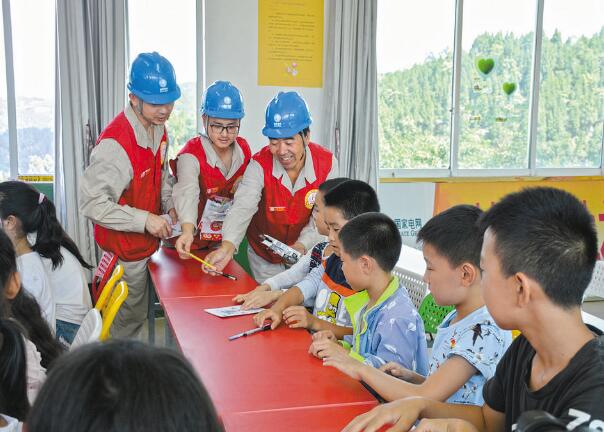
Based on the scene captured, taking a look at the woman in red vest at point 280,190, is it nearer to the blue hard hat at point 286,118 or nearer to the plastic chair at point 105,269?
the blue hard hat at point 286,118

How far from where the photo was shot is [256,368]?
68.9 inches

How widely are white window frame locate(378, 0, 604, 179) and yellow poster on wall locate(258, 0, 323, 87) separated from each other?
3.72 feet

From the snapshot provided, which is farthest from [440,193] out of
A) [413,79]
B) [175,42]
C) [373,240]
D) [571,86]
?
[373,240]

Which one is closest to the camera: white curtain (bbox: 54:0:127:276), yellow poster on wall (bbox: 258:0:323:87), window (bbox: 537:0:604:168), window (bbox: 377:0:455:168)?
white curtain (bbox: 54:0:127:276)


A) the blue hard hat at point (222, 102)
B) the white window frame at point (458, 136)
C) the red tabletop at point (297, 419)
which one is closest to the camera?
the red tabletop at point (297, 419)

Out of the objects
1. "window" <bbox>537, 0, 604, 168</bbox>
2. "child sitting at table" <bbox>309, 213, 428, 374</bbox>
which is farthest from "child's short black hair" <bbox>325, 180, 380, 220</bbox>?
"window" <bbox>537, 0, 604, 168</bbox>

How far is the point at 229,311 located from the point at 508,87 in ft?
14.4

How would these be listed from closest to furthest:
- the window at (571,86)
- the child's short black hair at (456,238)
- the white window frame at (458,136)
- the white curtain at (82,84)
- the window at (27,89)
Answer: the child's short black hair at (456,238)
the white curtain at (82,84)
the window at (27,89)
the white window frame at (458,136)
the window at (571,86)

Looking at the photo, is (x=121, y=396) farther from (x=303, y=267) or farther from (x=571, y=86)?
(x=571, y=86)

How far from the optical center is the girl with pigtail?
7.80ft

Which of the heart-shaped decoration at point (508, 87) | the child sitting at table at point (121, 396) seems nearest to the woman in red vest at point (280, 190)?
the child sitting at table at point (121, 396)

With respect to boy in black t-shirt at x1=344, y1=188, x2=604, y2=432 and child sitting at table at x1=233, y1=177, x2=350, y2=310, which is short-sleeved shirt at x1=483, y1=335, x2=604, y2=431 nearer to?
boy in black t-shirt at x1=344, y1=188, x2=604, y2=432

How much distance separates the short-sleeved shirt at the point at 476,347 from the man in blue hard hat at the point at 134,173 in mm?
1760

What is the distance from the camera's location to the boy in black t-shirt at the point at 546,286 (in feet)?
3.54
